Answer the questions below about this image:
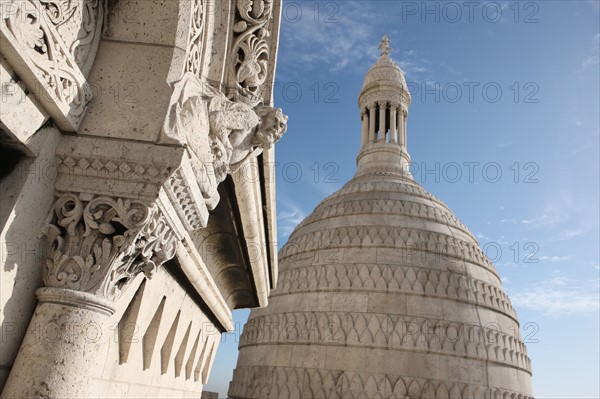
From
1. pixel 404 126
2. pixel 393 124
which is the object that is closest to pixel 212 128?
pixel 393 124

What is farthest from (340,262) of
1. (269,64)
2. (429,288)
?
(269,64)

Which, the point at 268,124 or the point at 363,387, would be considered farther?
the point at 363,387

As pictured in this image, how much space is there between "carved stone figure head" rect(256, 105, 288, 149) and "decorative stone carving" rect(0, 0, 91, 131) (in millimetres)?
1161

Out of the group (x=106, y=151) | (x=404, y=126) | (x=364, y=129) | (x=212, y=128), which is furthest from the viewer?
(x=364, y=129)

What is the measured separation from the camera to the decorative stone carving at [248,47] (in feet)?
9.83

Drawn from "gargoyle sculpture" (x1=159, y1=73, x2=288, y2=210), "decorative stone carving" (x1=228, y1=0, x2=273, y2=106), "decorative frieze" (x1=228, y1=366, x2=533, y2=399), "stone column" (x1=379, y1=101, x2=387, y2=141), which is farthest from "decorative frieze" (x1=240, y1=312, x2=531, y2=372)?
"decorative stone carving" (x1=228, y1=0, x2=273, y2=106)


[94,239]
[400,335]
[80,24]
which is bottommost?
[94,239]

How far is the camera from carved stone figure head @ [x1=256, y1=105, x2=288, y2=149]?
3.13 meters

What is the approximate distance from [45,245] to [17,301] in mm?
309

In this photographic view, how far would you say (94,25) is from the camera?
2.60 metres

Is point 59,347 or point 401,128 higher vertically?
point 401,128

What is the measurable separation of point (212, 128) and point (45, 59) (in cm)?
96

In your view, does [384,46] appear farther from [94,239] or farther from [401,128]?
[94,239]

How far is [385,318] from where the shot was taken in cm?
1525
